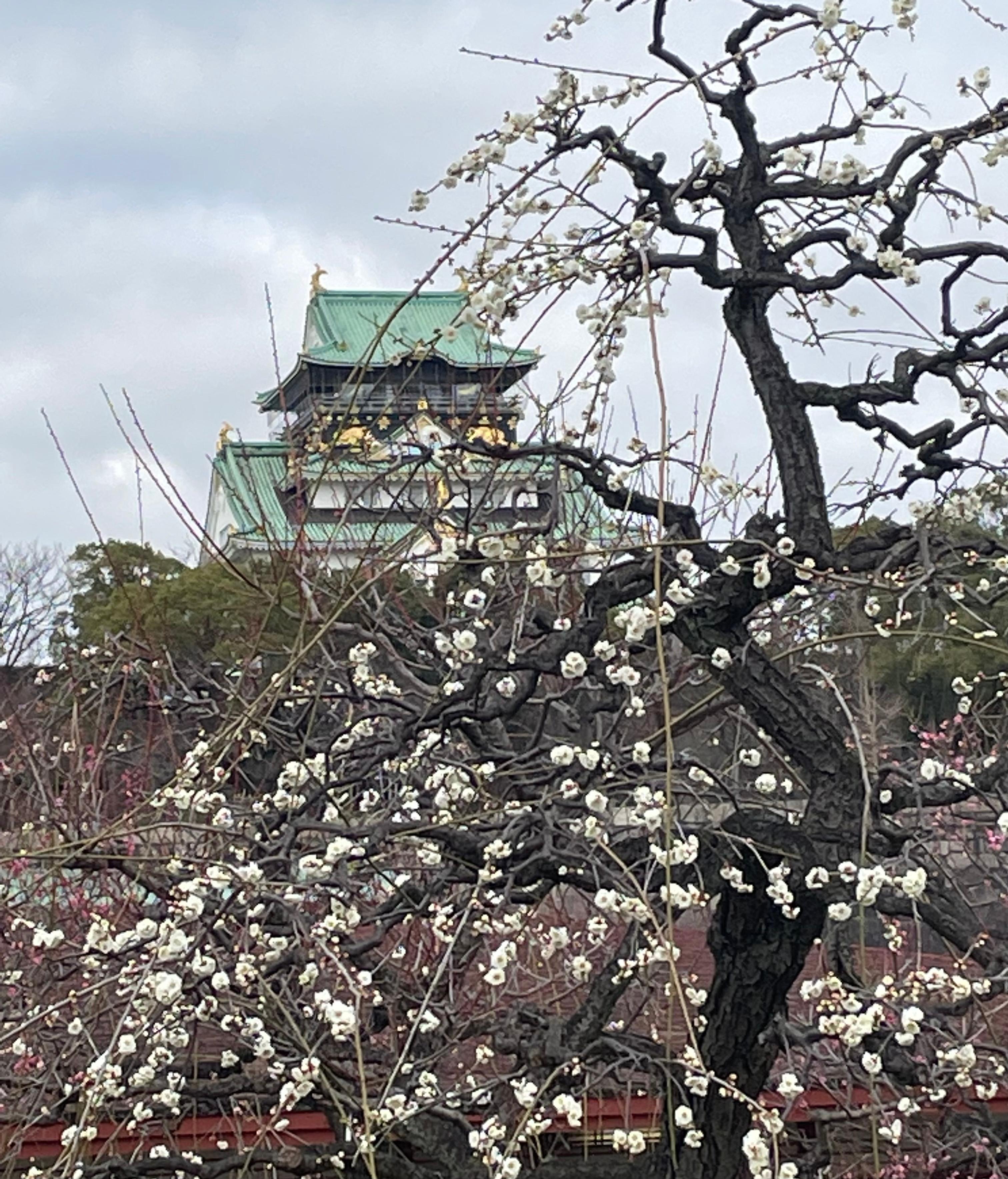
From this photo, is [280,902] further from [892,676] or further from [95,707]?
[892,676]

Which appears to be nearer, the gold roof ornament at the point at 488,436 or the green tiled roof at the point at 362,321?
the gold roof ornament at the point at 488,436

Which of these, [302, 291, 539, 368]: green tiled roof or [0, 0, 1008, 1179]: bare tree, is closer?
[0, 0, 1008, 1179]: bare tree

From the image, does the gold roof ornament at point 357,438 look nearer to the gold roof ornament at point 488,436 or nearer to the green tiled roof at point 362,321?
the gold roof ornament at point 488,436

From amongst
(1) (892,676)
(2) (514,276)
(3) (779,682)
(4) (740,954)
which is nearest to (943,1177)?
(4) (740,954)

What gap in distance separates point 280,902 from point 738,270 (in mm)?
1126

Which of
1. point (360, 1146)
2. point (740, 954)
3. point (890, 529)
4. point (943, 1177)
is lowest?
point (943, 1177)

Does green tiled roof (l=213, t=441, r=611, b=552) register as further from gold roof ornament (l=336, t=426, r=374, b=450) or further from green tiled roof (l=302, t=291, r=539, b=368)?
green tiled roof (l=302, t=291, r=539, b=368)

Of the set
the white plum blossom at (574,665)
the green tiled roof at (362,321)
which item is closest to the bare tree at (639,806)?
the white plum blossom at (574,665)

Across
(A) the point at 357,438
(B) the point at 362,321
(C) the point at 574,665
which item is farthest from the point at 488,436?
(B) the point at 362,321

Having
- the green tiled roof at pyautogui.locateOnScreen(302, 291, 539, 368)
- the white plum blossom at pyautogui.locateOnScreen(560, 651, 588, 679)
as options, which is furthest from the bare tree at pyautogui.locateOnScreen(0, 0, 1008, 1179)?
the green tiled roof at pyautogui.locateOnScreen(302, 291, 539, 368)

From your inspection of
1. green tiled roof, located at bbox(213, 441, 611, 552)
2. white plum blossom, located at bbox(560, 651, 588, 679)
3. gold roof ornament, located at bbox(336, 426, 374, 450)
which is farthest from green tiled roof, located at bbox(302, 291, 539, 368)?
white plum blossom, located at bbox(560, 651, 588, 679)

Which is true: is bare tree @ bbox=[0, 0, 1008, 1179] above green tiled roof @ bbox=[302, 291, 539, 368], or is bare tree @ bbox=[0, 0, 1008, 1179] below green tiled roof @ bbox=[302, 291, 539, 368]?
below

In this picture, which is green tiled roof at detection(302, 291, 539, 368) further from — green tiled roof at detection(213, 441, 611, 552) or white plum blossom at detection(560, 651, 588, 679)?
white plum blossom at detection(560, 651, 588, 679)

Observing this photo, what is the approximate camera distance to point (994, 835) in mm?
3564
